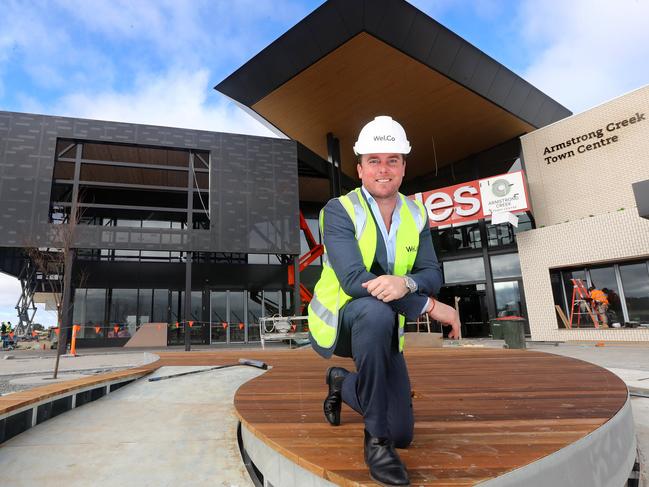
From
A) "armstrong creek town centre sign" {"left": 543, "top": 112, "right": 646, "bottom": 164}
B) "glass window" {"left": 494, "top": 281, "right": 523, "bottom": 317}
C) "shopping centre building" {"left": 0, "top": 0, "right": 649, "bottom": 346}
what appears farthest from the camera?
"glass window" {"left": 494, "top": 281, "right": 523, "bottom": 317}

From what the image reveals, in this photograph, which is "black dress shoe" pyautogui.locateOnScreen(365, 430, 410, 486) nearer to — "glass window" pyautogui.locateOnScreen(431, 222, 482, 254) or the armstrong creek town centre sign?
the armstrong creek town centre sign

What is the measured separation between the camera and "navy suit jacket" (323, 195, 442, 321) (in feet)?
5.21

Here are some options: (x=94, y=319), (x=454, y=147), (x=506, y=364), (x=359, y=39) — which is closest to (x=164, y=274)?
(x=94, y=319)

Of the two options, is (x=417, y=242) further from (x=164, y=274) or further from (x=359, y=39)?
(x=164, y=274)

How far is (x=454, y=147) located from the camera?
18.9 m

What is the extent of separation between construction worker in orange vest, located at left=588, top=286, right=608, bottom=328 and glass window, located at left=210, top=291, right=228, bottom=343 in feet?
52.0

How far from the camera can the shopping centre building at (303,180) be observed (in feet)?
44.5

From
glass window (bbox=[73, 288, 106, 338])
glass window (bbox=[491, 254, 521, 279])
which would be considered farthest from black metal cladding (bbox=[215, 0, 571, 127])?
glass window (bbox=[73, 288, 106, 338])

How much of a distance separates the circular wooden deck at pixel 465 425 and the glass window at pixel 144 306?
1777cm

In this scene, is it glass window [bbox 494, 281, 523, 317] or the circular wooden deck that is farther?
glass window [bbox 494, 281, 523, 317]

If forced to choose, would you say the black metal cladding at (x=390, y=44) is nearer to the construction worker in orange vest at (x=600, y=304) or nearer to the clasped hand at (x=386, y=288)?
the construction worker in orange vest at (x=600, y=304)

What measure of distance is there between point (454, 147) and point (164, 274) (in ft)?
51.2

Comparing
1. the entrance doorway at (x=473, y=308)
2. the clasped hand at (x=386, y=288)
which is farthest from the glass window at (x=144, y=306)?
the clasped hand at (x=386, y=288)

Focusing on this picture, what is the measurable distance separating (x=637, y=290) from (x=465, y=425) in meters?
15.3
